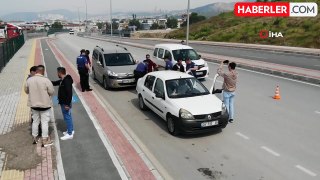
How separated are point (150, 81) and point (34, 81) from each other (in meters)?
4.25

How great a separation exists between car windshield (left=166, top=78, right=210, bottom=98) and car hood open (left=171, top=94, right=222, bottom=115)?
316mm

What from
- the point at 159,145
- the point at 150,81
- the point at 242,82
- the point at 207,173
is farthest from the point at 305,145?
the point at 242,82

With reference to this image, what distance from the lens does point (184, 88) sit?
31.2ft

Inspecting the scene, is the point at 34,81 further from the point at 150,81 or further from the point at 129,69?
the point at 129,69

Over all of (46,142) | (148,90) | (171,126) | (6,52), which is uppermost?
(6,52)

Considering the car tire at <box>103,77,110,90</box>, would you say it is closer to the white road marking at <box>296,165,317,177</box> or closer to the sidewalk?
the sidewalk

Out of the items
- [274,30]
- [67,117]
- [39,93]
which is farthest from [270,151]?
[274,30]

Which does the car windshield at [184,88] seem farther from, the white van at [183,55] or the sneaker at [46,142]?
the white van at [183,55]

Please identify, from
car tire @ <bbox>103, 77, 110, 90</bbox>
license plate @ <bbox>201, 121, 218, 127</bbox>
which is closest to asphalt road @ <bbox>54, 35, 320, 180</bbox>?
license plate @ <bbox>201, 121, 218, 127</bbox>

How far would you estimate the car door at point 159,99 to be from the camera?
30.2 ft

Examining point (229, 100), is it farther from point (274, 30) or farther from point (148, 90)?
point (274, 30)

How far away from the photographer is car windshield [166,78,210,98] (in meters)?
9.25

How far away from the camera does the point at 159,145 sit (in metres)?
8.07

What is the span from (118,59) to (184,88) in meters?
6.66
